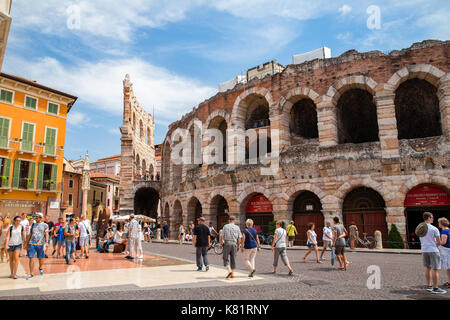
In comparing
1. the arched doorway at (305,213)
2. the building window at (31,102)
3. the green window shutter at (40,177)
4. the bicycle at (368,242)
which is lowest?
the bicycle at (368,242)

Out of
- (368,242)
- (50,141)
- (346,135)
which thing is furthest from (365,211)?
(50,141)

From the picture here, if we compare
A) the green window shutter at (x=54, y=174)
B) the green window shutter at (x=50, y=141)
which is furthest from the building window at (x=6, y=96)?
the green window shutter at (x=54, y=174)

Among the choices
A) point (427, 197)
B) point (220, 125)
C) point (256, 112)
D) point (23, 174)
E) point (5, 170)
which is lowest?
point (427, 197)

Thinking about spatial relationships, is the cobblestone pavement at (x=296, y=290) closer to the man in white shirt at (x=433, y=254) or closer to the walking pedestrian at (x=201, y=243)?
the man in white shirt at (x=433, y=254)

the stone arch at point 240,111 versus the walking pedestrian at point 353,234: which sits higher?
the stone arch at point 240,111

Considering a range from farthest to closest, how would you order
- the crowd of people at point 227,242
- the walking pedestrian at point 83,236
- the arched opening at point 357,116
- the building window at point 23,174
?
the building window at point 23,174 → the arched opening at point 357,116 → the walking pedestrian at point 83,236 → the crowd of people at point 227,242

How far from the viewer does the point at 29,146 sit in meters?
23.2

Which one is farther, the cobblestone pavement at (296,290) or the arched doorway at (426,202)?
the arched doorway at (426,202)

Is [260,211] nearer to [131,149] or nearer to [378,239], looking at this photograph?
[378,239]

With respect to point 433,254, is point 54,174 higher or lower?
higher

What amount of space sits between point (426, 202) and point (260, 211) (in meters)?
8.78

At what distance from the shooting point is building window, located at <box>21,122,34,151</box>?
75.4 feet

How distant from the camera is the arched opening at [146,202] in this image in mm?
35122
